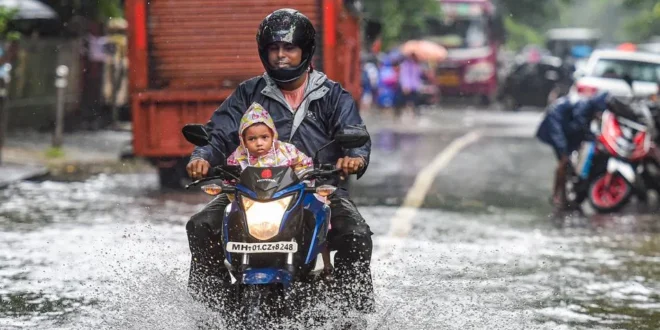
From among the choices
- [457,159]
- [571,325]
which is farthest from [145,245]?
[457,159]

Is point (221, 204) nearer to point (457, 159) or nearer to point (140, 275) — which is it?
point (140, 275)

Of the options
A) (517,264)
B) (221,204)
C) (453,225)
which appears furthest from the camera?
(453,225)

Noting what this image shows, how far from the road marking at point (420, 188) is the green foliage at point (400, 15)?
1469 centimetres

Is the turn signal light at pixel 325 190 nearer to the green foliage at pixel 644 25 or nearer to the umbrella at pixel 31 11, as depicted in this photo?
the umbrella at pixel 31 11

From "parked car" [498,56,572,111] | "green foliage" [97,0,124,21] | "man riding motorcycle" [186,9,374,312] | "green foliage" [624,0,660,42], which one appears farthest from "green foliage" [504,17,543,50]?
"man riding motorcycle" [186,9,374,312]

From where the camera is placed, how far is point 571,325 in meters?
7.71

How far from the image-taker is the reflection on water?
24.8 ft

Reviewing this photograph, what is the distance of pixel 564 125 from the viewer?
1434 cm

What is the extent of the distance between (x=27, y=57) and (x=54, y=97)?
173 centimetres

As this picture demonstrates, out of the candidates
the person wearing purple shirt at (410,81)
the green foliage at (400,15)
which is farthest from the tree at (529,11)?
the person wearing purple shirt at (410,81)

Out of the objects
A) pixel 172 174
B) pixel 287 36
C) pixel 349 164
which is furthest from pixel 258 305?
pixel 172 174

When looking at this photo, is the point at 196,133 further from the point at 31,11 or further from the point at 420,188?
the point at 31,11

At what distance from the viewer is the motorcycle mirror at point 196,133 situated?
6.30 m

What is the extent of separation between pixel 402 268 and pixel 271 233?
351 cm
